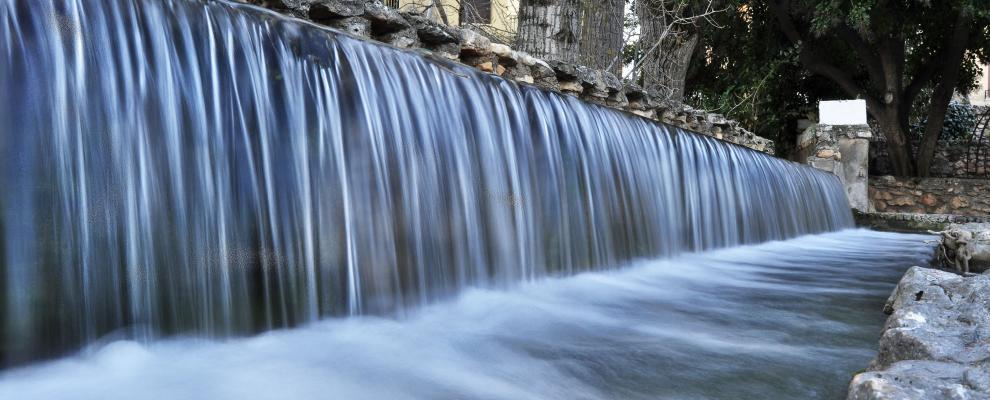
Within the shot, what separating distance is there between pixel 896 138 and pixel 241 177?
1194 cm

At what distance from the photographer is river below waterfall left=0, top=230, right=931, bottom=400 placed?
1354mm

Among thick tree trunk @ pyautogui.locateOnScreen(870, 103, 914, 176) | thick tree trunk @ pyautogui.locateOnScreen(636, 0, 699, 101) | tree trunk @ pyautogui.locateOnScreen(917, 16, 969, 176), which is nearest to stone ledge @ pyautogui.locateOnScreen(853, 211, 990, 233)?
thick tree trunk @ pyautogui.locateOnScreen(636, 0, 699, 101)

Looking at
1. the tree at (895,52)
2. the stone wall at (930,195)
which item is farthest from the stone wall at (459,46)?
the stone wall at (930,195)

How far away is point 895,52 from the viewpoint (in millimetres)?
10797

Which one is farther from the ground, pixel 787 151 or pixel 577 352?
pixel 787 151

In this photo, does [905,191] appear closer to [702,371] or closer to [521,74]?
[521,74]

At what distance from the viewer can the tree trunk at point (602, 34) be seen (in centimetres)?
508

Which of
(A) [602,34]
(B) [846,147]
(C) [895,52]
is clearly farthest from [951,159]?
(A) [602,34]

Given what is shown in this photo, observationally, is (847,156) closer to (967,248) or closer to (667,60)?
(667,60)

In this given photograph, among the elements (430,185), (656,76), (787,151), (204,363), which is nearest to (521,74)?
(430,185)

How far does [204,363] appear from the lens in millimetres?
1484

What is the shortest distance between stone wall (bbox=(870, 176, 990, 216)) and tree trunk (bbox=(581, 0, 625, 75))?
688 centimetres

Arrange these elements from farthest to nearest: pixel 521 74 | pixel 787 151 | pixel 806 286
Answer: pixel 787 151 < pixel 521 74 < pixel 806 286

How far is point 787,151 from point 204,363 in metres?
12.5
